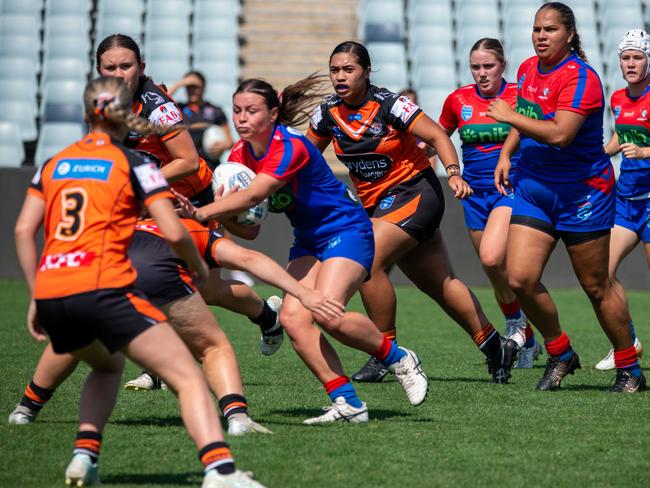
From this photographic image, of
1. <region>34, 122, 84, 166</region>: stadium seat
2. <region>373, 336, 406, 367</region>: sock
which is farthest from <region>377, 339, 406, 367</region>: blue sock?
<region>34, 122, 84, 166</region>: stadium seat

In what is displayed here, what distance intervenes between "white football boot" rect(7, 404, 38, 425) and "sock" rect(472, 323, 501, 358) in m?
2.95

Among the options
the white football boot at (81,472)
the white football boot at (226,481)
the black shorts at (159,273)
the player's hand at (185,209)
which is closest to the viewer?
the white football boot at (226,481)

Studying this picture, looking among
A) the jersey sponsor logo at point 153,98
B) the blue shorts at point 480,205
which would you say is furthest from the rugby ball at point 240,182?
the blue shorts at point 480,205

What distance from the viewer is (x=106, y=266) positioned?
12.8 ft

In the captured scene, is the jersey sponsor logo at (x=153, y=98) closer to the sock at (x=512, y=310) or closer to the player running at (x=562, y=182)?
the player running at (x=562, y=182)

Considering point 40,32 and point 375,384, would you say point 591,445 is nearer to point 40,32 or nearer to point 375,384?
point 375,384

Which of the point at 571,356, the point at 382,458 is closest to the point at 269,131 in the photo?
the point at 382,458

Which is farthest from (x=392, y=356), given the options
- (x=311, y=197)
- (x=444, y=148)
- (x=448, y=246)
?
(x=448, y=246)

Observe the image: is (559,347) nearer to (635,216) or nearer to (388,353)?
(388,353)

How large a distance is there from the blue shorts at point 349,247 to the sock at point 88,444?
1711mm

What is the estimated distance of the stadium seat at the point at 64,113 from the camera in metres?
16.1

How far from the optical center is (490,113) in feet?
19.4

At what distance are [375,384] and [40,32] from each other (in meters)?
12.8

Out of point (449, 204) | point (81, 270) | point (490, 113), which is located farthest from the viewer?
point (449, 204)
